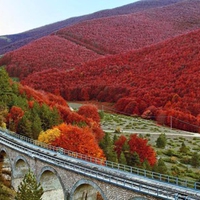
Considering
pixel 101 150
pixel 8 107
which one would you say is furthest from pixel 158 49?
pixel 101 150

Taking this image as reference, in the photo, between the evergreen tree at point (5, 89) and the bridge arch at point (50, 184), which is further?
the evergreen tree at point (5, 89)

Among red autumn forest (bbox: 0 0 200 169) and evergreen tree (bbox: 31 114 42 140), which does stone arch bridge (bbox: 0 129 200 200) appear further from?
red autumn forest (bbox: 0 0 200 169)

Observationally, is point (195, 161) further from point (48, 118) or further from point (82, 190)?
point (82, 190)

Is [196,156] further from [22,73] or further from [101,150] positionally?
[22,73]

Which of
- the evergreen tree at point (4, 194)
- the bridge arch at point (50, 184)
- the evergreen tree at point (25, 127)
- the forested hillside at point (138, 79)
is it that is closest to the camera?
the evergreen tree at point (4, 194)

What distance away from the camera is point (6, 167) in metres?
55.3

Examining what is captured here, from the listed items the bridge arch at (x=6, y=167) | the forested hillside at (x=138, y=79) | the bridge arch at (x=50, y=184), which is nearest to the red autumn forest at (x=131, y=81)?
the forested hillside at (x=138, y=79)

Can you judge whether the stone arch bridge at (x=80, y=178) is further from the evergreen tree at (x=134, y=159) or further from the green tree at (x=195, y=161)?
the green tree at (x=195, y=161)

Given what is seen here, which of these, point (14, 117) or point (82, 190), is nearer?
point (82, 190)

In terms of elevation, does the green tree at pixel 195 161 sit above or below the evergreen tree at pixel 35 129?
below

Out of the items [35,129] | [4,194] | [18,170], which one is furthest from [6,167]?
[35,129]

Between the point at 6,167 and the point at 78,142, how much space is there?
1267cm

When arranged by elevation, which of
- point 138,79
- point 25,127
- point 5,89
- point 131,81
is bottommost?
point 131,81

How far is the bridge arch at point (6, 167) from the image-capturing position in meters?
52.5
